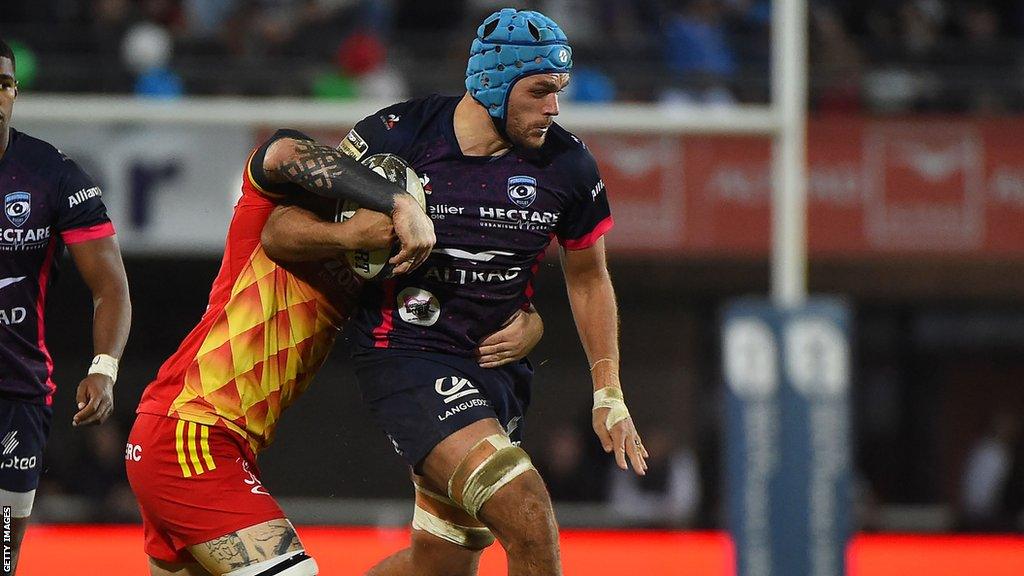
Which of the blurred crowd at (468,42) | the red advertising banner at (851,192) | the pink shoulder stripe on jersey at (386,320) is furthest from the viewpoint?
the red advertising banner at (851,192)

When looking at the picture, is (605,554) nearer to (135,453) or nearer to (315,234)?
(135,453)

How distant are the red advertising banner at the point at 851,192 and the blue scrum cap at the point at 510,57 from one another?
21.8 feet

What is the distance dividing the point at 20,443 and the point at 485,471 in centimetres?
142

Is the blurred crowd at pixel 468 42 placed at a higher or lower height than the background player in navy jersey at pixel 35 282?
higher

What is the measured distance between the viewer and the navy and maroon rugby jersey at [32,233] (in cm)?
420

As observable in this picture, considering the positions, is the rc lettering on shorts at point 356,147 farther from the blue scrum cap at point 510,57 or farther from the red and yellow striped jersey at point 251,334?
the blue scrum cap at point 510,57

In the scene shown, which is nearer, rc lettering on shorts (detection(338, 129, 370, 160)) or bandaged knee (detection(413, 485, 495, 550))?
rc lettering on shorts (detection(338, 129, 370, 160))

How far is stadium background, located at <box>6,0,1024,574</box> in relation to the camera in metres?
10.7

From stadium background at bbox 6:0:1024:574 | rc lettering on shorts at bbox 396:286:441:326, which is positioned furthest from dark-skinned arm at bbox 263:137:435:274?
stadium background at bbox 6:0:1024:574

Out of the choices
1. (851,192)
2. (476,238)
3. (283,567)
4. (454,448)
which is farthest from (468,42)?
(283,567)

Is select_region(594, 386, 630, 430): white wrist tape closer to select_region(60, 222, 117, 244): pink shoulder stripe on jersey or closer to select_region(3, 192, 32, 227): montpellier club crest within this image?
select_region(60, 222, 117, 244): pink shoulder stripe on jersey

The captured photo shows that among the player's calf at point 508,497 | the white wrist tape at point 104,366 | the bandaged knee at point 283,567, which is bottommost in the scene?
the bandaged knee at point 283,567

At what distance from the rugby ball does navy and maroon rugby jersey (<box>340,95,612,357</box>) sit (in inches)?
3.0

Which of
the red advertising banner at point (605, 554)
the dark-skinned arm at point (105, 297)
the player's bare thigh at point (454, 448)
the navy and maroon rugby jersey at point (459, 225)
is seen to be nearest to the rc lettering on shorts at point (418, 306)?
the navy and maroon rugby jersey at point (459, 225)
